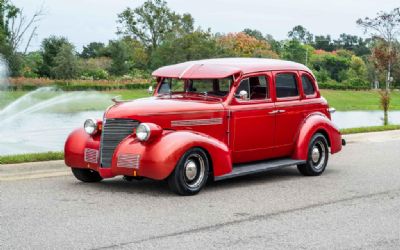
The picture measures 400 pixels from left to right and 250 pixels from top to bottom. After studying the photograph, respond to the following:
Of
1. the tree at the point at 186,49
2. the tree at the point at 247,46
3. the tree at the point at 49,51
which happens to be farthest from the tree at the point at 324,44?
the tree at the point at 186,49

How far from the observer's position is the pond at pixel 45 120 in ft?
52.7

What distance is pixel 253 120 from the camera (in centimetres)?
1020

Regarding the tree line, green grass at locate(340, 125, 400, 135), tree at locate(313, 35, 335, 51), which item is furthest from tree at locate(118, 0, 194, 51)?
tree at locate(313, 35, 335, 51)

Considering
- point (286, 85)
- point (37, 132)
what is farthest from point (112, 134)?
point (37, 132)

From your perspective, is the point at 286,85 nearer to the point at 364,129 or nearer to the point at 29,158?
the point at 29,158

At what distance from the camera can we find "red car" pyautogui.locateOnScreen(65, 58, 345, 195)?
29.2ft

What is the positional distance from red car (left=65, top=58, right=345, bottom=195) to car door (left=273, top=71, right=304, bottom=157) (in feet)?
0.05

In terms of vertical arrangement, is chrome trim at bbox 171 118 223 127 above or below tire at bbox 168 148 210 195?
above

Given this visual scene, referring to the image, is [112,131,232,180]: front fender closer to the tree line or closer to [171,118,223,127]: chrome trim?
[171,118,223,127]: chrome trim

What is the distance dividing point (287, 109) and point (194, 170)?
7.81 feet

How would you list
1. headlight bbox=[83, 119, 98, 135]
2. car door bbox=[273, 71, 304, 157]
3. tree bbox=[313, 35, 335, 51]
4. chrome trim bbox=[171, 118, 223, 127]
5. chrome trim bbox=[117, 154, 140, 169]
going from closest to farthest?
1. chrome trim bbox=[117, 154, 140, 169]
2. chrome trim bbox=[171, 118, 223, 127]
3. headlight bbox=[83, 119, 98, 135]
4. car door bbox=[273, 71, 304, 157]
5. tree bbox=[313, 35, 335, 51]

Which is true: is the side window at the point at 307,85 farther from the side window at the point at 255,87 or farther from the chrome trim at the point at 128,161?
the chrome trim at the point at 128,161

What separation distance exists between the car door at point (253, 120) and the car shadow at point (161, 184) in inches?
15.4

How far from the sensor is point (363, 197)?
9289 mm
